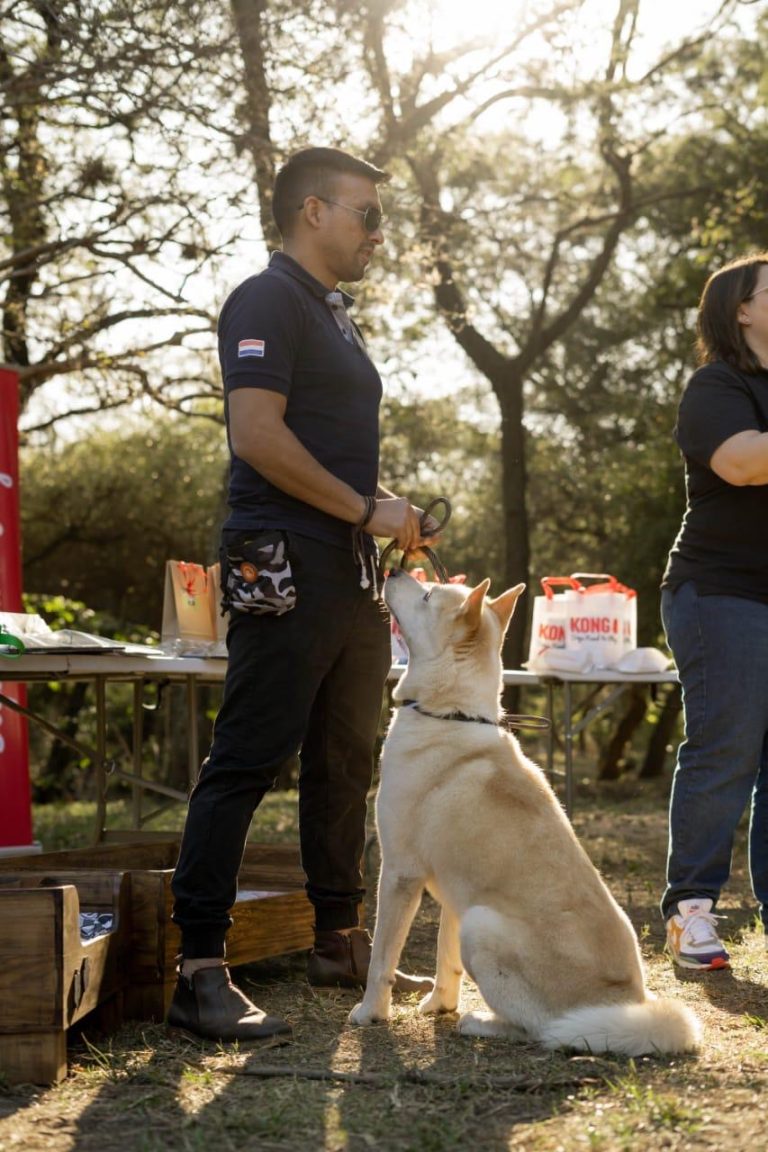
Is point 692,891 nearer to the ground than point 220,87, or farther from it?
nearer to the ground

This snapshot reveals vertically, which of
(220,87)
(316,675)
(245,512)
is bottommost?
(316,675)

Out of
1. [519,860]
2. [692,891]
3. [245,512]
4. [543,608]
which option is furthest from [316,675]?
[543,608]

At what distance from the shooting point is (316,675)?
3.32m

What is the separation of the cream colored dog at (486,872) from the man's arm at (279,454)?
0.38m

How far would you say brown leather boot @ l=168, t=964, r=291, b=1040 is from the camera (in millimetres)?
Result: 3070

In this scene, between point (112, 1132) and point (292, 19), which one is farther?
point (292, 19)

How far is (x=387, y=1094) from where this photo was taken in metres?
2.65

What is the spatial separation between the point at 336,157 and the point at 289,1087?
2.41 m

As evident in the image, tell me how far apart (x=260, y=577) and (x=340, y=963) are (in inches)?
51.0

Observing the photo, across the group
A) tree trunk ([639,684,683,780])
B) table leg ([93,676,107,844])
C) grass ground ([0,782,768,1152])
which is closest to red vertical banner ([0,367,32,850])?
table leg ([93,676,107,844])

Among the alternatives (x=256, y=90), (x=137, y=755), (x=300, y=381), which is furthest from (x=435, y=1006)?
(x=256, y=90)

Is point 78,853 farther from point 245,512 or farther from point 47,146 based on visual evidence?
point 47,146

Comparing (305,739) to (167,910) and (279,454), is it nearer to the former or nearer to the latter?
(167,910)

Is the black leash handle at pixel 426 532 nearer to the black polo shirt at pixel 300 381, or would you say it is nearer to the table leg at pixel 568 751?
the black polo shirt at pixel 300 381
